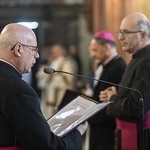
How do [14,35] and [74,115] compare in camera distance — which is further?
[74,115]

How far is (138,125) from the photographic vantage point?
429 cm

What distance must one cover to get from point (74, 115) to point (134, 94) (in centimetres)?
65

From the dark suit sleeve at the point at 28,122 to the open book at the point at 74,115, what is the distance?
297 mm

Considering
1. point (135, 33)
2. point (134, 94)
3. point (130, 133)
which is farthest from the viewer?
point (135, 33)

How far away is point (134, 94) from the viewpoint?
4.18m

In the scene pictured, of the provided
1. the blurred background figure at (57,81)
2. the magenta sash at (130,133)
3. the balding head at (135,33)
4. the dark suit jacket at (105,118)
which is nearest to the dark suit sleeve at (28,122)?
the magenta sash at (130,133)

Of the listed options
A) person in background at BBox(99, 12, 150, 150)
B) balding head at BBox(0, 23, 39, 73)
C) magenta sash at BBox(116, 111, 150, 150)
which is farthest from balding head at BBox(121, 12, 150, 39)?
balding head at BBox(0, 23, 39, 73)

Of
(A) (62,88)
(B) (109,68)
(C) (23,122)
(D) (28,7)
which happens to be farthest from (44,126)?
(D) (28,7)

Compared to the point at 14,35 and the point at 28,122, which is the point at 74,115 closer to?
the point at 28,122

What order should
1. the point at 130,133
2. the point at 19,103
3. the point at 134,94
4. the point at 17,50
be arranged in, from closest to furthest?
the point at 19,103, the point at 17,50, the point at 134,94, the point at 130,133

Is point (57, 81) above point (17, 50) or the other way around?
the other way around

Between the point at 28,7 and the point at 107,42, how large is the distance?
8.47 m

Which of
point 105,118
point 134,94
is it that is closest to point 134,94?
point 134,94

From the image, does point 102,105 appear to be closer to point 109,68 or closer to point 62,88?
point 109,68
